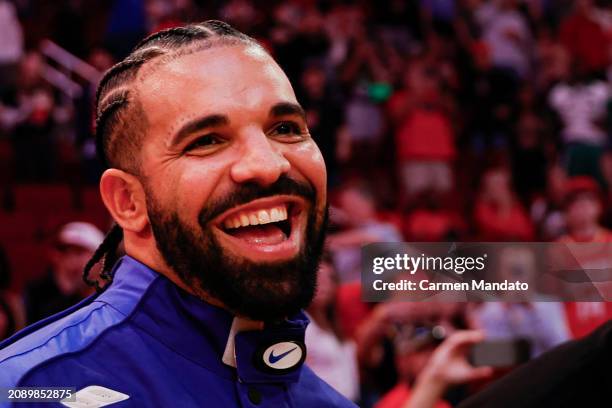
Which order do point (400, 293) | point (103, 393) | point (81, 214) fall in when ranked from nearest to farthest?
1. point (103, 393)
2. point (400, 293)
3. point (81, 214)

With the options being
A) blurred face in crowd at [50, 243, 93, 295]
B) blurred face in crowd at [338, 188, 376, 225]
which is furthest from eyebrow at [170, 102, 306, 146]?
blurred face in crowd at [338, 188, 376, 225]

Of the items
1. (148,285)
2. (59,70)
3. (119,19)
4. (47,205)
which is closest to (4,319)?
(148,285)

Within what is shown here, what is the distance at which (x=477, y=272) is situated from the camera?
1500 mm

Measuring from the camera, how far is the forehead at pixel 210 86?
140 centimetres

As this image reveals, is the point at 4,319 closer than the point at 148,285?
No

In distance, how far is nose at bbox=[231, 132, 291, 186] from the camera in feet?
4.47

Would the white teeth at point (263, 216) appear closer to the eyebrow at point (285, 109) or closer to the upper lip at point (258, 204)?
the upper lip at point (258, 204)

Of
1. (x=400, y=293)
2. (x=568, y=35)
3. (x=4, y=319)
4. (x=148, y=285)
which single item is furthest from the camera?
(x=568, y=35)

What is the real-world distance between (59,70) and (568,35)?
4.79 m

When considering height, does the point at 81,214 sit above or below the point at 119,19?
below

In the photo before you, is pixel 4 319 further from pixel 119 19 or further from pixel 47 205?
pixel 119 19

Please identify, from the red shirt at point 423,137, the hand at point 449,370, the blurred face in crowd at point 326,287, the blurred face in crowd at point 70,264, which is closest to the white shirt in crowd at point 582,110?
the red shirt at point 423,137

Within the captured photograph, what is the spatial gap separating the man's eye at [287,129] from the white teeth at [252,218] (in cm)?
13

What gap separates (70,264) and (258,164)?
3123 millimetres
